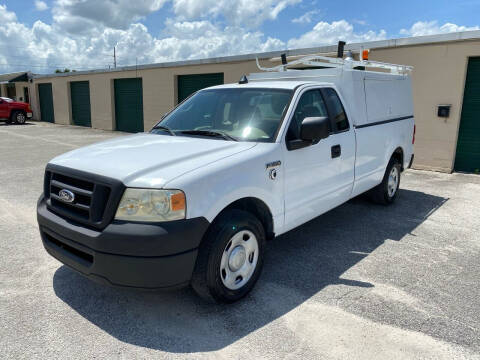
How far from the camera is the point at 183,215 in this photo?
2.77 metres

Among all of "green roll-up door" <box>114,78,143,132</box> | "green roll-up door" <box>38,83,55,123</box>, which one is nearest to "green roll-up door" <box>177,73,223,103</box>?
"green roll-up door" <box>114,78,143,132</box>

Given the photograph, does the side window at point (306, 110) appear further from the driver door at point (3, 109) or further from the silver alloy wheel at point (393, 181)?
the driver door at point (3, 109)

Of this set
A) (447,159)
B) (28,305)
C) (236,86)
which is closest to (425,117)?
(447,159)

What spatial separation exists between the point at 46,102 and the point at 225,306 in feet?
92.8

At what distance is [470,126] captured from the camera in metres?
9.00

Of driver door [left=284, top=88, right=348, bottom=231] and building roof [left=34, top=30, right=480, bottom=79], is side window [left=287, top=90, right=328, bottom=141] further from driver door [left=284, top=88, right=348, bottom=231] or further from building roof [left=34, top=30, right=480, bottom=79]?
building roof [left=34, top=30, right=480, bottom=79]

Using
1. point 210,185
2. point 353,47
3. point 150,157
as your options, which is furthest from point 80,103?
point 210,185

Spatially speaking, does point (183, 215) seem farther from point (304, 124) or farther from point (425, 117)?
point (425, 117)

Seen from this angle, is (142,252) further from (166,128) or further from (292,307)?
(166,128)

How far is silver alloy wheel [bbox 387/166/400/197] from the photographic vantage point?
6246mm

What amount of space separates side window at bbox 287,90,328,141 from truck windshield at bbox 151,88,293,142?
0.45 ft

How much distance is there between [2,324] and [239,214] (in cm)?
201

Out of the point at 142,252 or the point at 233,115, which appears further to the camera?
the point at 233,115

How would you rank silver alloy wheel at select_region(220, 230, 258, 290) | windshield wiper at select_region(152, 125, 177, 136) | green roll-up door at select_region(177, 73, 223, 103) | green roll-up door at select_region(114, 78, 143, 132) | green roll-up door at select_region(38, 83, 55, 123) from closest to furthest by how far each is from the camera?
silver alloy wheel at select_region(220, 230, 258, 290) → windshield wiper at select_region(152, 125, 177, 136) → green roll-up door at select_region(177, 73, 223, 103) → green roll-up door at select_region(114, 78, 143, 132) → green roll-up door at select_region(38, 83, 55, 123)
